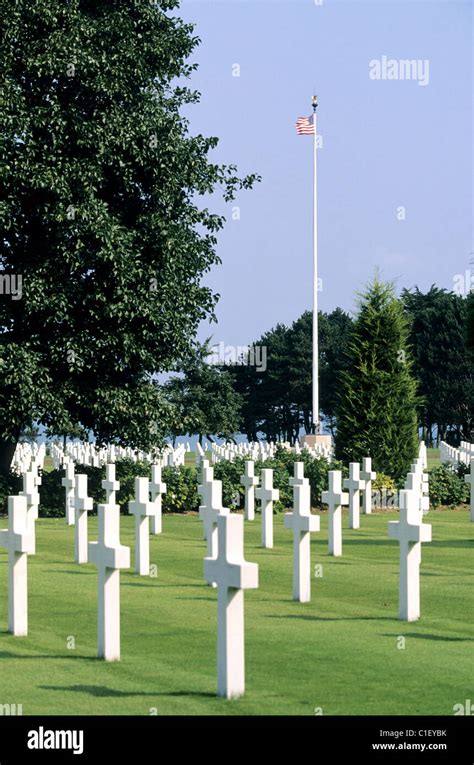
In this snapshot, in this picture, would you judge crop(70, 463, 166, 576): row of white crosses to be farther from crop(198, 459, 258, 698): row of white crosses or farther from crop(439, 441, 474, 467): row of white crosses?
crop(439, 441, 474, 467): row of white crosses

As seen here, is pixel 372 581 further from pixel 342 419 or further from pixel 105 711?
pixel 342 419

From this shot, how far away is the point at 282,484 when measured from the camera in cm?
3039

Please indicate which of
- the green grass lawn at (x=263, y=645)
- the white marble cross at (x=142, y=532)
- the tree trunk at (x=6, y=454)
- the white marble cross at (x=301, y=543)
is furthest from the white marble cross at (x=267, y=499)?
the tree trunk at (x=6, y=454)

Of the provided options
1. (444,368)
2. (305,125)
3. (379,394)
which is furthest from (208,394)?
(379,394)

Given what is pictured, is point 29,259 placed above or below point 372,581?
above

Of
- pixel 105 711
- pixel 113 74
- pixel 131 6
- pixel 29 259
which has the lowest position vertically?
pixel 105 711

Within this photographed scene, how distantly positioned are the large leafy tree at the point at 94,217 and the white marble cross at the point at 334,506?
8.78 metres

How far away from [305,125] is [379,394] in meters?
20.6

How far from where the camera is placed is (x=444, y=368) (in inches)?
3187
